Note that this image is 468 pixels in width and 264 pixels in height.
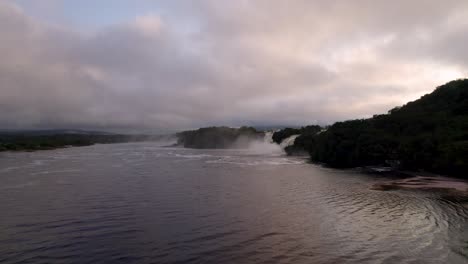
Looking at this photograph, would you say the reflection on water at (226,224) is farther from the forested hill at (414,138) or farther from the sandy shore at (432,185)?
the forested hill at (414,138)

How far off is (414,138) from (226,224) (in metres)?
45.4

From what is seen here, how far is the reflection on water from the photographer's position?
16625 millimetres

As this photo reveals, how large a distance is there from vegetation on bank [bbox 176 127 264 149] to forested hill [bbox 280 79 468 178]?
85301mm

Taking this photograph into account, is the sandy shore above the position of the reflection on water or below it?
above

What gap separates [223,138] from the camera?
173 m

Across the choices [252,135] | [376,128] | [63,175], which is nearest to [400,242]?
[63,175]

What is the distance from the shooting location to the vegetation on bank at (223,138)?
16500 cm

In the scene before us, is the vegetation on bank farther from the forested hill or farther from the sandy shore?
the sandy shore

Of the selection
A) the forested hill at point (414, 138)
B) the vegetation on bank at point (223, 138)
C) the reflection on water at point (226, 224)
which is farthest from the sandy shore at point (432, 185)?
the vegetation on bank at point (223, 138)

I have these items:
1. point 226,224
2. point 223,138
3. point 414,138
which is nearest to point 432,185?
point 414,138

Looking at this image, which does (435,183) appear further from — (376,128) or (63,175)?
(63,175)

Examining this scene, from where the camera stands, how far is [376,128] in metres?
72.8

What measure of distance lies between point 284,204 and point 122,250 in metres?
14.9

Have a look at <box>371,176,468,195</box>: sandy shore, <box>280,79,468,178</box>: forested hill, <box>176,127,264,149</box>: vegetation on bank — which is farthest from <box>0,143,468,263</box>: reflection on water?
<box>176,127,264,149</box>: vegetation on bank
